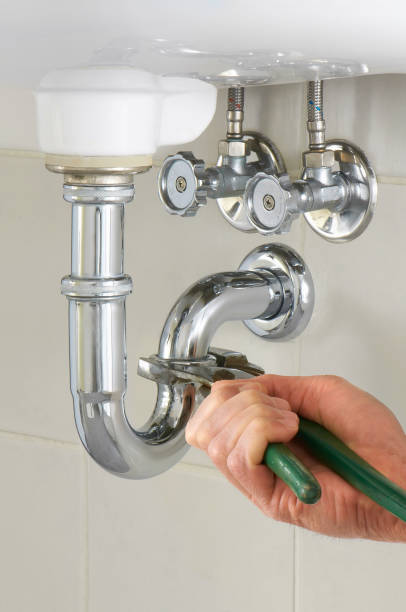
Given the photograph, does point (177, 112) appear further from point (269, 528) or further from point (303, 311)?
point (269, 528)

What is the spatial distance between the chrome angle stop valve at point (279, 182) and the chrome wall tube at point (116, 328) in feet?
0.18

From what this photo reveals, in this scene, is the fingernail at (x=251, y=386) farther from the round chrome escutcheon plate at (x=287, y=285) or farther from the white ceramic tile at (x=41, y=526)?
the white ceramic tile at (x=41, y=526)

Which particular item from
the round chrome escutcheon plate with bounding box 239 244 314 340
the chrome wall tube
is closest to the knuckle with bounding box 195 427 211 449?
the chrome wall tube

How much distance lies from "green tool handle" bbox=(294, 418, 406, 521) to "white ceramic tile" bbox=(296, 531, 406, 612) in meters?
0.30

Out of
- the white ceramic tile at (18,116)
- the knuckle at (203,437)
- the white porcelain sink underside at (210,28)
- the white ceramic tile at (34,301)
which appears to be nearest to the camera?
the white porcelain sink underside at (210,28)

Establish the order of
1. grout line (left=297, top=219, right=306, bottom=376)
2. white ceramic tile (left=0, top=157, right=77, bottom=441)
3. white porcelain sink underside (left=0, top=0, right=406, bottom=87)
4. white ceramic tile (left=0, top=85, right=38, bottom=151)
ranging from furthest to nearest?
white ceramic tile (left=0, top=157, right=77, bottom=441) → grout line (left=297, top=219, right=306, bottom=376) → white ceramic tile (left=0, top=85, right=38, bottom=151) → white porcelain sink underside (left=0, top=0, right=406, bottom=87)

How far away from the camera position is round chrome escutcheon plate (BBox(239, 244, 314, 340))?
70 cm

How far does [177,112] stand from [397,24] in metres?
0.18

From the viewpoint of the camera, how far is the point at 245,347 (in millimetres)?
762

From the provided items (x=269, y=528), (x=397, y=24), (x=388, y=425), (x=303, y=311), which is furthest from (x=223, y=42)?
(x=269, y=528)

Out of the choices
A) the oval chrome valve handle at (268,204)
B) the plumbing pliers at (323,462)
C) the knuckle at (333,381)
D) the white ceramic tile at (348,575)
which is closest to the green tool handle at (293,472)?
the plumbing pliers at (323,462)

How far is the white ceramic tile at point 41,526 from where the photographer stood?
0.89 meters

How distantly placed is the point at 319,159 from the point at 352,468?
29 centimetres

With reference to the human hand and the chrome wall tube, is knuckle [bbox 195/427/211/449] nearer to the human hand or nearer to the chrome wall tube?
the human hand
